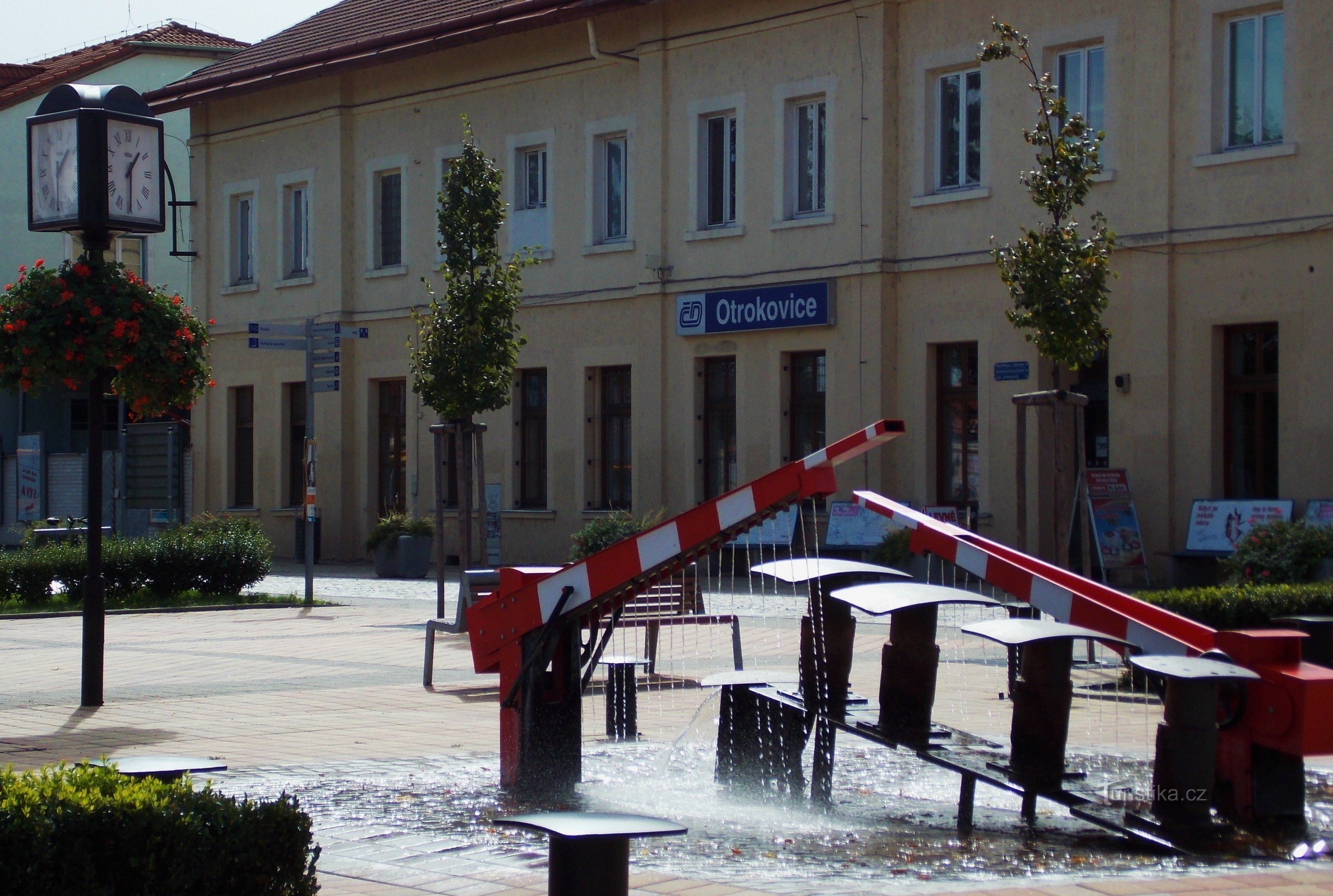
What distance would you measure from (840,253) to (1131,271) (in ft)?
14.5

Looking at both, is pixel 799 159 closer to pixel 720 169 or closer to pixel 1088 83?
pixel 720 169

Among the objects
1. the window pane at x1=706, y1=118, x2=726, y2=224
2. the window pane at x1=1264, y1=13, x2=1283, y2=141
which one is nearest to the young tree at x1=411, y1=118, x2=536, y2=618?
the window pane at x1=706, y1=118, x2=726, y2=224

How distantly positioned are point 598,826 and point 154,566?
58.1ft

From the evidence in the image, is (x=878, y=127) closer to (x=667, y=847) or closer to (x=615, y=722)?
(x=615, y=722)

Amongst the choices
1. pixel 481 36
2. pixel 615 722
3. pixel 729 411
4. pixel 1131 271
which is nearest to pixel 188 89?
pixel 481 36

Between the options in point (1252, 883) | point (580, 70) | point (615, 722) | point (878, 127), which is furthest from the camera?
point (580, 70)

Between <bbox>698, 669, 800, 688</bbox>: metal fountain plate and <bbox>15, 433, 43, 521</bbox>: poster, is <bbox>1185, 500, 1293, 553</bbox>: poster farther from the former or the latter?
<bbox>15, 433, 43, 521</bbox>: poster

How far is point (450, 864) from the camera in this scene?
6082 mm

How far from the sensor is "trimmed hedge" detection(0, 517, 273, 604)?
66.5ft

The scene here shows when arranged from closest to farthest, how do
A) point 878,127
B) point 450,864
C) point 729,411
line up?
point 450,864
point 878,127
point 729,411

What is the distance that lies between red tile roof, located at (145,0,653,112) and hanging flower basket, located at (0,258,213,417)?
1574 centimetres

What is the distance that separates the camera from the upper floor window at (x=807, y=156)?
25062mm

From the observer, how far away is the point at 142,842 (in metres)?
4.34

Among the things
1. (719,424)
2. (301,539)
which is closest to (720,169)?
(719,424)
